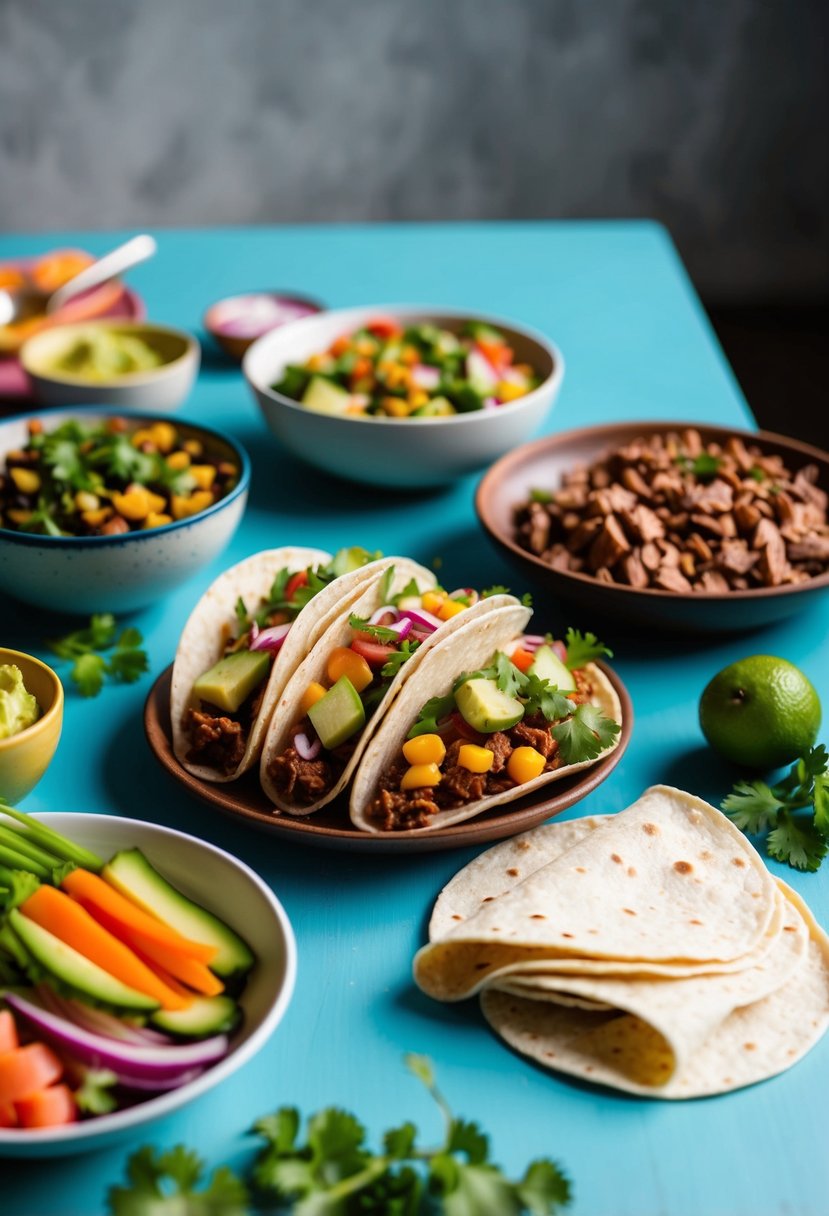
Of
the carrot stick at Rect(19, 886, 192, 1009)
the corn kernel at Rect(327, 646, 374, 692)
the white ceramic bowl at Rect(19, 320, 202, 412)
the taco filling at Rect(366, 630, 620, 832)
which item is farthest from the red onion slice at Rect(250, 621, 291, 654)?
the white ceramic bowl at Rect(19, 320, 202, 412)

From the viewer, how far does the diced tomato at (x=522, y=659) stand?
2.21m

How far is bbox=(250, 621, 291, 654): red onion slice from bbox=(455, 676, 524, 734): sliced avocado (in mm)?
359

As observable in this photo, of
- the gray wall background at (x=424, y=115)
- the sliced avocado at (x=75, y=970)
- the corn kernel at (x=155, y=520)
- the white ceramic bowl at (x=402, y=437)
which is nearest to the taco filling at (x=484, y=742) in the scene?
the sliced avocado at (x=75, y=970)

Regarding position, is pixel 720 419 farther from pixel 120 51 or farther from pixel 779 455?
pixel 120 51

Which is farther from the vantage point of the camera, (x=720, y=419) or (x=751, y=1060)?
(x=720, y=419)

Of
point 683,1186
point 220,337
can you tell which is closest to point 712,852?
point 683,1186

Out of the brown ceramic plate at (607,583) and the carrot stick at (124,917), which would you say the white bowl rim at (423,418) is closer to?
the brown ceramic plate at (607,583)

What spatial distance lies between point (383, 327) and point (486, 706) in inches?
73.8

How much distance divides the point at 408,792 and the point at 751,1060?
2.13ft

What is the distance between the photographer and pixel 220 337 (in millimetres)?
3844

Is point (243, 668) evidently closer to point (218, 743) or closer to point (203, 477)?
point (218, 743)

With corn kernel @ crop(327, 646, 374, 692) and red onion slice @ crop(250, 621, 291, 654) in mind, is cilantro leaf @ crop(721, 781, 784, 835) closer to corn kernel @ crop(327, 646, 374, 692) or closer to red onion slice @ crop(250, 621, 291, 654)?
corn kernel @ crop(327, 646, 374, 692)

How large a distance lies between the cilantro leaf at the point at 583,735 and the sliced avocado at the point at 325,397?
133cm

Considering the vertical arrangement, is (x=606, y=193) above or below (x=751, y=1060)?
below
